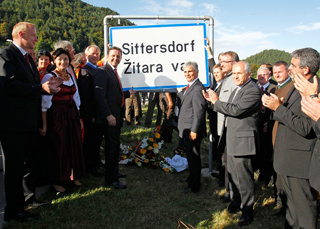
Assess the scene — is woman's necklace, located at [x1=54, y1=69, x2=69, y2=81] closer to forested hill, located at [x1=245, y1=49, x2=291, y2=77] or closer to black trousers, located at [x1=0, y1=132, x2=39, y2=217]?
black trousers, located at [x1=0, y1=132, x2=39, y2=217]

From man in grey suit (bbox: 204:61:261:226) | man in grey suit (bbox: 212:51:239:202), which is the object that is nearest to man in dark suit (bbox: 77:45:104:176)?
man in grey suit (bbox: 212:51:239:202)

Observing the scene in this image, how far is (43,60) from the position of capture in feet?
13.6

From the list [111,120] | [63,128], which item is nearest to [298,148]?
[111,120]

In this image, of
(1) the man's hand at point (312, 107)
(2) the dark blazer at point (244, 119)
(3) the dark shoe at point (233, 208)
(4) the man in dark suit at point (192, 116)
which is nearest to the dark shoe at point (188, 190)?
(4) the man in dark suit at point (192, 116)

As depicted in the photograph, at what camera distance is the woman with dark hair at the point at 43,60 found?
412 cm

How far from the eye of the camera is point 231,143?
3.23m

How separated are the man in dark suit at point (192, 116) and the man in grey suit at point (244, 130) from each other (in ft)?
1.92

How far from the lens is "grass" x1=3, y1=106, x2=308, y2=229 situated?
3230 mm

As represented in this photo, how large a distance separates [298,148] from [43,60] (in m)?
3.91

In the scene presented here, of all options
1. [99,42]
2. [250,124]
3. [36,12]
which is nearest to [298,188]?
[250,124]

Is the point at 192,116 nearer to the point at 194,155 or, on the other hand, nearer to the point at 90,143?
the point at 194,155

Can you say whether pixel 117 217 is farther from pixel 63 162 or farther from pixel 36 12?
pixel 36 12

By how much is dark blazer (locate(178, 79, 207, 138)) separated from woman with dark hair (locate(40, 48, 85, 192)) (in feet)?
5.59

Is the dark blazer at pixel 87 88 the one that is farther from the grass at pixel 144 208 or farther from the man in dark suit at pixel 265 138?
the man in dark suit at pixel 265 138
